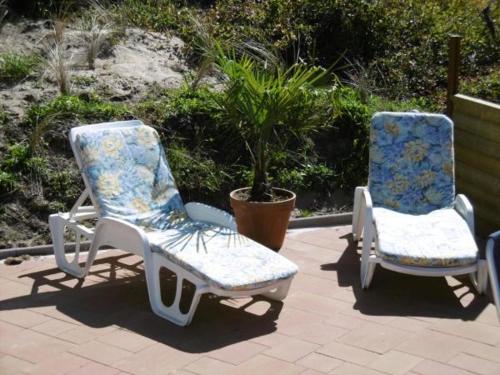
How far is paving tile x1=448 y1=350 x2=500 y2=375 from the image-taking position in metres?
4.95

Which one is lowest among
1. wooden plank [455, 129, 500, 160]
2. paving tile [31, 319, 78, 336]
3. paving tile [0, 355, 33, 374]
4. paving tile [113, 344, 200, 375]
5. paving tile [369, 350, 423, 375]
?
paving tile [369, 350, 423, 375]

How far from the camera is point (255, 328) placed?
18.2 ft

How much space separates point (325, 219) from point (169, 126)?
5.74 ft

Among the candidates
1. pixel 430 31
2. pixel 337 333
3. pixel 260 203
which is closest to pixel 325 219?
pixel 260 203

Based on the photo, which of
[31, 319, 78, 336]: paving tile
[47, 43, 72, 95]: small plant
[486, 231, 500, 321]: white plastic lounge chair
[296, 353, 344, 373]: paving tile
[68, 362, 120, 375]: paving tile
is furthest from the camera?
[47, 43, 72, 95]: small plant

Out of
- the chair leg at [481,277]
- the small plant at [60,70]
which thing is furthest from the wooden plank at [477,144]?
the small plant at [60,70]

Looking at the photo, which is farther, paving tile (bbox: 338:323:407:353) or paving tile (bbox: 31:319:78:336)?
paving tile (bbox: 31:319:78:336)

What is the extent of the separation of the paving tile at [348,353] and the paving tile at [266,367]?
0.95ft

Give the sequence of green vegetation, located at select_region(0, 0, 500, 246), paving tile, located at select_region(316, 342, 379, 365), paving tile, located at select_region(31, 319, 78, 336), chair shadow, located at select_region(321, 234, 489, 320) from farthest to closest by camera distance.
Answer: green vegetation, located at select_region(0, 0, 500, 246), chair shadow, located at select_region(321, 234, 489, 320), paving tile, located at select_region(31, 319, 78, 336), paving tile, located at select_region(316, 342, 379, 365)

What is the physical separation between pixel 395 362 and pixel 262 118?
250 cm

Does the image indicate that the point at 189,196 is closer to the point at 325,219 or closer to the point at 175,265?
the point at 325,219

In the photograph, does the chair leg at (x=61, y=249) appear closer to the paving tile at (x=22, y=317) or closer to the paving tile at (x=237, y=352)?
the paving tile at (x=22, y=317)

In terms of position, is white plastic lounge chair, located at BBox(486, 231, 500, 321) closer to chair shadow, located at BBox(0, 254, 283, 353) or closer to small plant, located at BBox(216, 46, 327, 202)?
chair shadow, located at BBox(0, 254, 283, 353)

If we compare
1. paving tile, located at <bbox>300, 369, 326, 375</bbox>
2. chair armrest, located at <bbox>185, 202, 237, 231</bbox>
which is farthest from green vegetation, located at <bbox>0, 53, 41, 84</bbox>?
paving tile, located at <bbox>300, 369, 326, 375</bbox>
